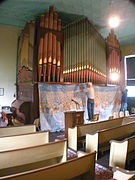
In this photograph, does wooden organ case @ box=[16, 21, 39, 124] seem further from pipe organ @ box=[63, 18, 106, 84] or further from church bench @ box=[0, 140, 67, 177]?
church bench @ box=[0, 140, 67, 177]

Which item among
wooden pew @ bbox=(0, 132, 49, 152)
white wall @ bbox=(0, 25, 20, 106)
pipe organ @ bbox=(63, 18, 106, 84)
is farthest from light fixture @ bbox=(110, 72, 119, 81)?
wooden pew @ bbox=(0, 132, 49, 152)

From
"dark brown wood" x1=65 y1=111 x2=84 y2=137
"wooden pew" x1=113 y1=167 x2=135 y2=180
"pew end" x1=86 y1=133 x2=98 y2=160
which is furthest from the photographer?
"dark brown wood" x1=65 y1=111 x2=84 y2=137

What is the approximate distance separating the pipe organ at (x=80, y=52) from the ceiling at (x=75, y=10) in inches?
14.3

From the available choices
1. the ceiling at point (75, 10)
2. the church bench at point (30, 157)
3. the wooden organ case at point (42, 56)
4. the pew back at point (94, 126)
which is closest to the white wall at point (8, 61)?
the ceiling at point (75, 10)

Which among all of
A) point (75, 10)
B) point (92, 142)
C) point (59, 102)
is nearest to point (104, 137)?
point (92, 142)

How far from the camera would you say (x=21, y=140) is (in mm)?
2275

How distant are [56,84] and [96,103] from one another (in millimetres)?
1838

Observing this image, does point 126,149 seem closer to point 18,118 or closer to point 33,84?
point 33,84

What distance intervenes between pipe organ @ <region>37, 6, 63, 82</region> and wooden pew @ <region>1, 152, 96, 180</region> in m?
3.19

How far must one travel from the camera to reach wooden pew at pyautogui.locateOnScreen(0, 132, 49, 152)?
2.18m

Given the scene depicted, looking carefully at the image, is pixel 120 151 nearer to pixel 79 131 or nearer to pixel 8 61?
pixel 79 131

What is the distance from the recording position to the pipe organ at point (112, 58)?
20.5 ft

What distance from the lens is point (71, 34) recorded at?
5164mm

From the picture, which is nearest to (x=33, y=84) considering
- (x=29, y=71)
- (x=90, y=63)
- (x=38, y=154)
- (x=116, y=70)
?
(x=29, y=71)
